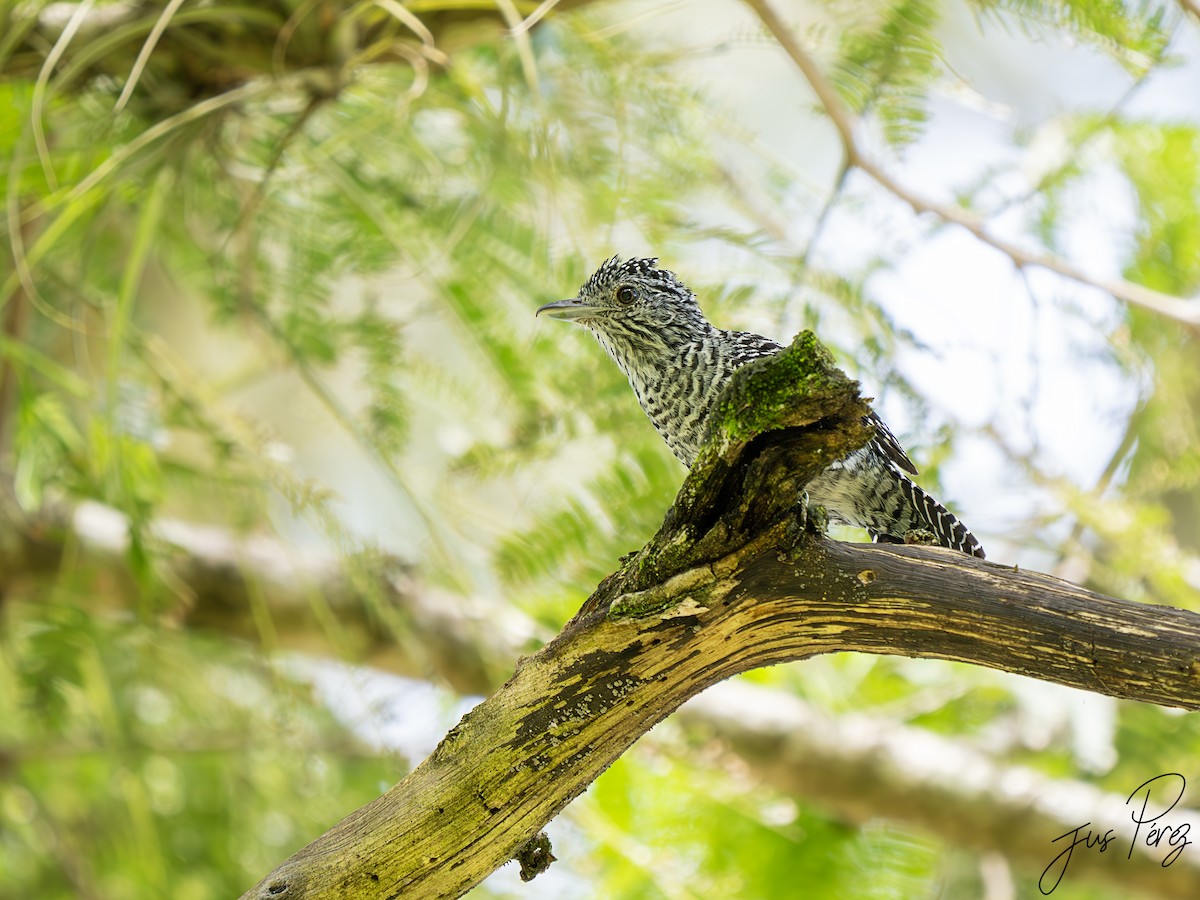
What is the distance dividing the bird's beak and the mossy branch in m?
1.30

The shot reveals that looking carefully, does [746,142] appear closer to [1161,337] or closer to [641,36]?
[641,36]

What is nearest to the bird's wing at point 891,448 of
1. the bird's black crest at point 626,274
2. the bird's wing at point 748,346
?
the bird's wing at point 748,346

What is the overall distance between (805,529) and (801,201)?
85.6 inches

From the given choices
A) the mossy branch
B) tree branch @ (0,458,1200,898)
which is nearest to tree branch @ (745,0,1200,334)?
the mossy branch

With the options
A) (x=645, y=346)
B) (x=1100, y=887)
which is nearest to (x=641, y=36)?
(x=645, y=346)

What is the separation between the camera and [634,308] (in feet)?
9.95

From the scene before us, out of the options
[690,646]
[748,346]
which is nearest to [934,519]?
[748,346]

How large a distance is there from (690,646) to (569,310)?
1.38 metres

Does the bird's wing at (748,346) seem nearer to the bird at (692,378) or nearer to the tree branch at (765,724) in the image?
the bird at (692,378)

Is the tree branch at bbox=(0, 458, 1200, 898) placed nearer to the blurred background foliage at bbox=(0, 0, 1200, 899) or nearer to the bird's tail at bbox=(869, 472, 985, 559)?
the blurred background foliage at bbox=(0, 0, 1200, 899)

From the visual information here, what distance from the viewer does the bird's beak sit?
3074mm

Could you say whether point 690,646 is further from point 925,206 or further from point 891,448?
point 925,206

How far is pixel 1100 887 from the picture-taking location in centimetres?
449

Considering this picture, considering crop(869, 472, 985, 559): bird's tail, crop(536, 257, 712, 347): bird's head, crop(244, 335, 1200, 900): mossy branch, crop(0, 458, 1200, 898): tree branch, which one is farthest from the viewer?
crop(0, 458, 1200, 898): tree branch
